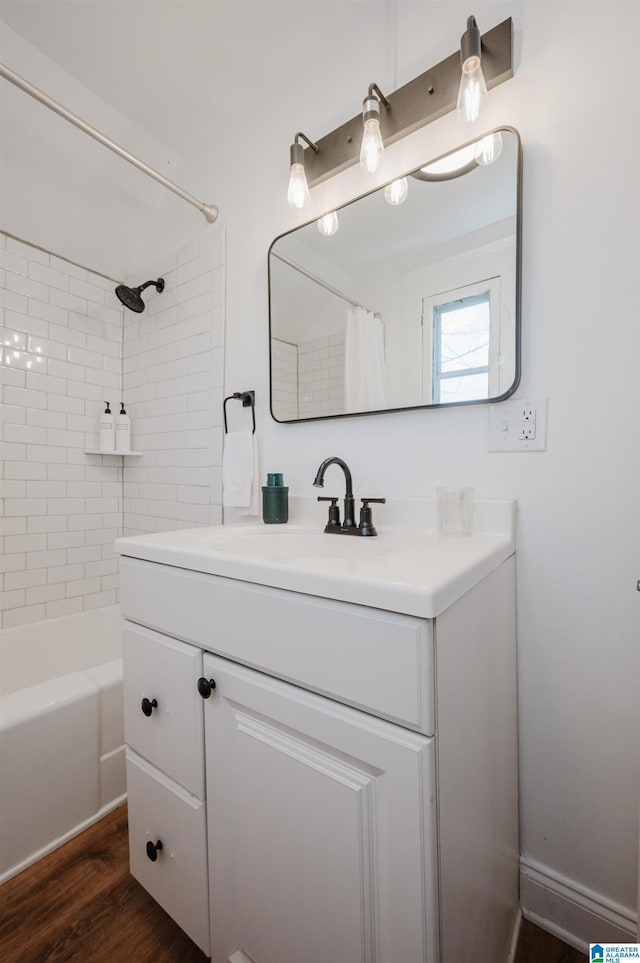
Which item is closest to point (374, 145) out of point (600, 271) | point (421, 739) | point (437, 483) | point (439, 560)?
point (600, 271)

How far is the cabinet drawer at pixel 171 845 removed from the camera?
805 millimetres

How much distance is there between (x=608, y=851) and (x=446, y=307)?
1.33m

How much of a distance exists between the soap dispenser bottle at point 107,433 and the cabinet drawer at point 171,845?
1366 millimetres

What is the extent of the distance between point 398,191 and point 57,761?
6.29ft

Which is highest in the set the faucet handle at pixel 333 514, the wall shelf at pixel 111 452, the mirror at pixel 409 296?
the mirror at pixel 409 296

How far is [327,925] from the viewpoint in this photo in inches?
24.2

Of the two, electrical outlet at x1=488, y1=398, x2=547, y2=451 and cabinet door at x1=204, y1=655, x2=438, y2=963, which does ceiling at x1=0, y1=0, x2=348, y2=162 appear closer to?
electrical outlet at x1=488, y1=398, x2=547, y2=451

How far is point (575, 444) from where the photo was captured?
90 centimetres

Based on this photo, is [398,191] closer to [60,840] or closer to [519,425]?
[519,425]

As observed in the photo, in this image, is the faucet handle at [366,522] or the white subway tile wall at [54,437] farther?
the white subway tile wall at [54,437]

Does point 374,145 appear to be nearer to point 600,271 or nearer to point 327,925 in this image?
point 600,271

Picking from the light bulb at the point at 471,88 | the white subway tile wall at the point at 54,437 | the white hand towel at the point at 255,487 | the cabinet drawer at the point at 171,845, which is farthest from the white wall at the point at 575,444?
the white subway tile wall at the point at 54,437

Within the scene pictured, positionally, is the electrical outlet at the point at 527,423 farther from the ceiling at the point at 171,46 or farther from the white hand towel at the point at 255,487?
the ceiling at the point at 171,46

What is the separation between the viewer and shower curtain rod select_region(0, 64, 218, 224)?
3.66ft
